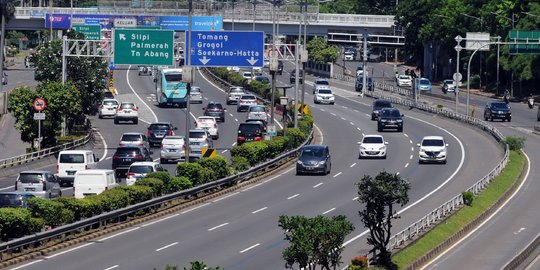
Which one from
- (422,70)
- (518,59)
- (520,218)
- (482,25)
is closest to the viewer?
(520,218)

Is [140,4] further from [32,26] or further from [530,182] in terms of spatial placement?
[530,182]

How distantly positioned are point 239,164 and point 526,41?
170ft

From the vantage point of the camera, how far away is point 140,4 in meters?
133

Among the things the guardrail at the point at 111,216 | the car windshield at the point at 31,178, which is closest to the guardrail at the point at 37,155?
the guardrail at the point at 111,216

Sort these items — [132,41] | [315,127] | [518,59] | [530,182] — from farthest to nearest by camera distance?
[518,59]
[315,127]
[132,41]
[530,182]

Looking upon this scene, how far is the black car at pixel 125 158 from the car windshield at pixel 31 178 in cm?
1104

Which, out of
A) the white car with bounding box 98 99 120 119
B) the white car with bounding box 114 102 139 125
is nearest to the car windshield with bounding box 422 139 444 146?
the white car with bounding box 114 102 139 125

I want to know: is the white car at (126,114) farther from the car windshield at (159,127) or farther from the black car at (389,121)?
the black car at (389,121)

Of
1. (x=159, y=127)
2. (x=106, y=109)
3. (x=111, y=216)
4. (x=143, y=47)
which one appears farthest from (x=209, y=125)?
(x=111, y=216)

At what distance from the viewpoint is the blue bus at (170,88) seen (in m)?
102

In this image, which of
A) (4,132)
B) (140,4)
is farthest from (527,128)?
(140,4)

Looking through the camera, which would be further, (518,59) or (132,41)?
(518,59)

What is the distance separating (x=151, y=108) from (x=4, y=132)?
57.3ft

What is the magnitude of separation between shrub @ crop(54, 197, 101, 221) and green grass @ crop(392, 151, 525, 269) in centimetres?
1021
